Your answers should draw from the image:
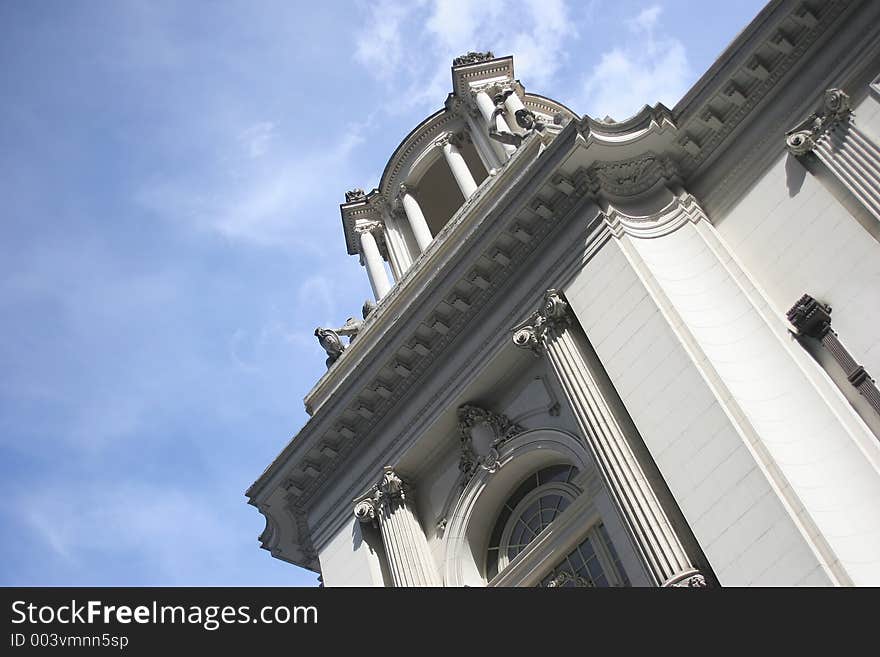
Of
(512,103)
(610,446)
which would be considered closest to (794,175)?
(610,446)

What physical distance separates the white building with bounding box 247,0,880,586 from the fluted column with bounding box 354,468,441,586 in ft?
0.23

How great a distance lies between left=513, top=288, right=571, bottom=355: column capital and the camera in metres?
20.6

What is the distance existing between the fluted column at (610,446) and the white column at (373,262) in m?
11.5

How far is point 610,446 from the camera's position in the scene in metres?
17.8

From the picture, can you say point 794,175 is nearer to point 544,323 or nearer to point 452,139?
point 544,323

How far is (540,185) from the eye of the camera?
70.2 ft

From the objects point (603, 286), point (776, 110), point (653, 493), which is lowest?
point (653, 493)

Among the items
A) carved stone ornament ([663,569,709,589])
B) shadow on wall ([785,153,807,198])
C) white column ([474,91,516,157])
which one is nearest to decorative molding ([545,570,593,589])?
carved stone ornament ([663,569,709,589])

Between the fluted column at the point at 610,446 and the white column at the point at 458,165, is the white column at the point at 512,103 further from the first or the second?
the fluted column at the point at 610,446

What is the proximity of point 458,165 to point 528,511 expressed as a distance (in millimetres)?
14178
